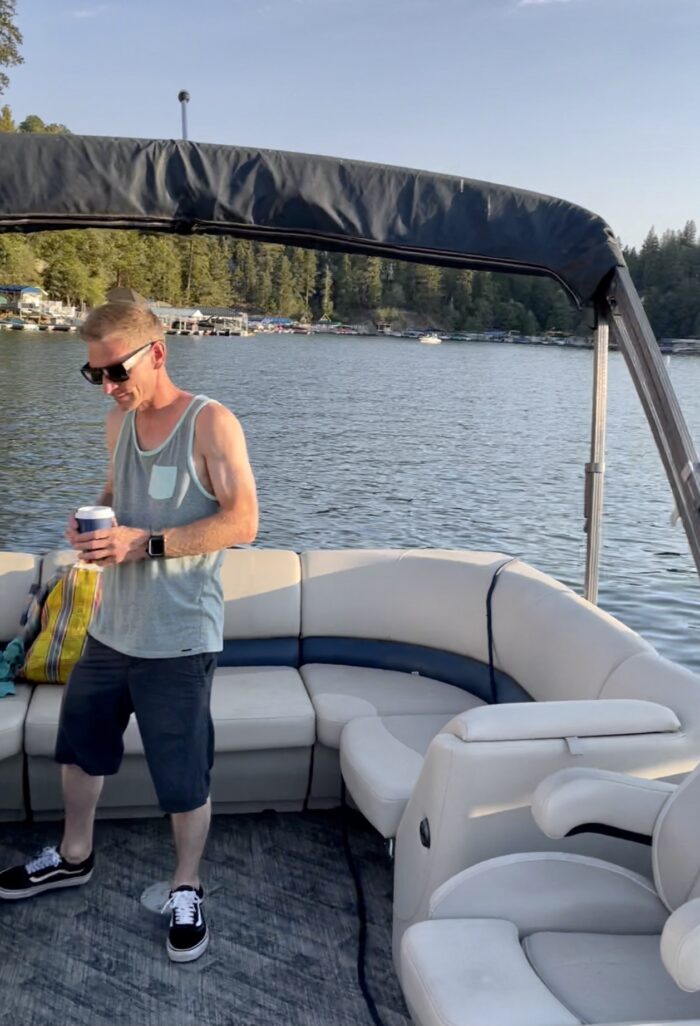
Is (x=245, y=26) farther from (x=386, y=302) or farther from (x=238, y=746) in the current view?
(x=386, y=302)

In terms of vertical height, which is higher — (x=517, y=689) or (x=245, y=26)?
(x=245, y=26)

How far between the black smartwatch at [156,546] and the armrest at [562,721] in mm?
733

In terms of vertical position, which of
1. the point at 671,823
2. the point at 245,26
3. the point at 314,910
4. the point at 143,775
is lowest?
the point at 314,910

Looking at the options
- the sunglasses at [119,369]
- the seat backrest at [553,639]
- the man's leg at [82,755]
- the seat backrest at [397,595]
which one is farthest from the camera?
the seat backrest at [397,595]

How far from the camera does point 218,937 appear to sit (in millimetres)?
2340

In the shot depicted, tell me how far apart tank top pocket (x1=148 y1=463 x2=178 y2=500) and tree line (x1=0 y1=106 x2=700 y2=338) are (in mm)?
49908

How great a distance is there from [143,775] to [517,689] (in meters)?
1.22

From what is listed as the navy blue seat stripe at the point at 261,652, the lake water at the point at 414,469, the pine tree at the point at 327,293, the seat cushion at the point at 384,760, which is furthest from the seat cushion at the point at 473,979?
the pine tree at the point at 327,293

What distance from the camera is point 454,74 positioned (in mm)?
10852

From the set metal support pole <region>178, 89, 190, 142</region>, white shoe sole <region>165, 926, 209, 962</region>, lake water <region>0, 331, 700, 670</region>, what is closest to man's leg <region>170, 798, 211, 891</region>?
white shoe sole <region>165, 926, 209, 962</region>

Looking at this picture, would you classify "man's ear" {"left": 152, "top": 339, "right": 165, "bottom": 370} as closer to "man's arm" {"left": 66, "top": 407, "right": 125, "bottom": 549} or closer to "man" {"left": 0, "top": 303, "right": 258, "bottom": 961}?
"man" {"left": 0, "top": 303, "right": 258, "bottom": 961}

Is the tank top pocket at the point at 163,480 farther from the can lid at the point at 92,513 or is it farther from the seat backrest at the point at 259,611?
the seat backrest at the point at 259,611

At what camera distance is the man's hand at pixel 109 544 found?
6.37ft

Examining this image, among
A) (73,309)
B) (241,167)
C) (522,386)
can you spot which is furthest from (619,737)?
(73,309)
